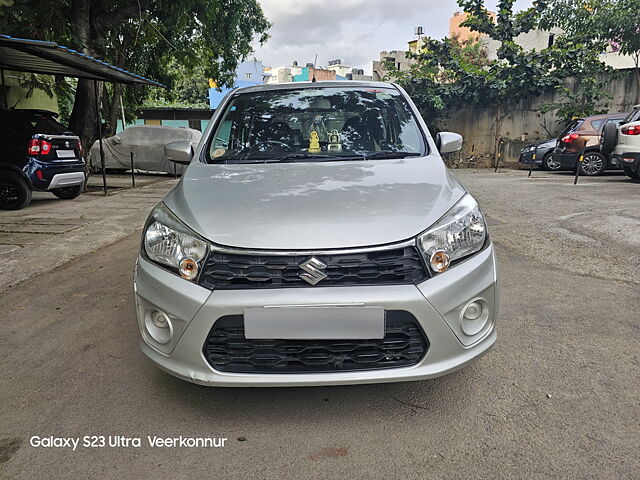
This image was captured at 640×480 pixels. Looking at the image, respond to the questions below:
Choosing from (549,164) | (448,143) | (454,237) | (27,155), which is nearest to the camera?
(454,237)

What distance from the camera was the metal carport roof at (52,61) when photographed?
20.4 feet

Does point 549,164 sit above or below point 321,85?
below

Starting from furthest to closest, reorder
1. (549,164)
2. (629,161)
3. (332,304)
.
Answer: (549,164), (629,161), (332,304)

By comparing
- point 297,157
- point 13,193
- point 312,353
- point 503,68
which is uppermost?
point 503,68

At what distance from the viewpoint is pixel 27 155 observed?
743cm

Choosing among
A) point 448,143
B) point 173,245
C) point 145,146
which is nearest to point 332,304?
point 173,245

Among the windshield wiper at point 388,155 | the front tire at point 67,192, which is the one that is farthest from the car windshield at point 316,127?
the front tire at point 67,192

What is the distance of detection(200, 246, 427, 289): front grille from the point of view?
1.94 m

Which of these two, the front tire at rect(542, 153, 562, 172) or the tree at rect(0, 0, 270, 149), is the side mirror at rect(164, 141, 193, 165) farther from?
the front tire at rect(542, 153, 562, 172)

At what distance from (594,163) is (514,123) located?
683cm

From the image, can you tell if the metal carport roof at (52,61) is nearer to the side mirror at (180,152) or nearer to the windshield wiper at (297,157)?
the side mirror at (180,152)

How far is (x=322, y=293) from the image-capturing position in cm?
189

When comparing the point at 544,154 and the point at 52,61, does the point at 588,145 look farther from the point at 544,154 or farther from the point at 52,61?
the point at 52,61

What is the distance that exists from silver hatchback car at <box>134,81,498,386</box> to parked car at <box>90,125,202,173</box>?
12.1 metres
